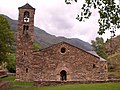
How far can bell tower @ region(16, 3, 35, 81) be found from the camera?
122 feet

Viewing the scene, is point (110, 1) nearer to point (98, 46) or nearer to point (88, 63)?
point (88, 63)

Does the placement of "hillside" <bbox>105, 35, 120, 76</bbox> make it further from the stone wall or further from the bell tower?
the bell tower

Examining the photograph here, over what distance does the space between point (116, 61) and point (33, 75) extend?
41.1 m

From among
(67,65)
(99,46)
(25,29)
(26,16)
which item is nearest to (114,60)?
(99,46)

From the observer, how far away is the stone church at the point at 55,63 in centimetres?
3703

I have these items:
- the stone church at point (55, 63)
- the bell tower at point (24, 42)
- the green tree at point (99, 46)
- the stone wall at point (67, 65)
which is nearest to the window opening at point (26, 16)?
the bell tower at point (24, 42)

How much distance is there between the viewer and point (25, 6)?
128ft

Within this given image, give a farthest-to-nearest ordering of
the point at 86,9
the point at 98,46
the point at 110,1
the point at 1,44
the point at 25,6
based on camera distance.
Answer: the point at 98,46
the point at 25,6
the point at 1,44
the point at 86,9
the point at 110,1

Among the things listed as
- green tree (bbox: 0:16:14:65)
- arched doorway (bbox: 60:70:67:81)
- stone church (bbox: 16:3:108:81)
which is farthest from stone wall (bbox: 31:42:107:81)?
green tree (bbox: 0:16:14:65)

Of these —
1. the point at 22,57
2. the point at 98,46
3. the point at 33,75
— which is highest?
the point at 98,46

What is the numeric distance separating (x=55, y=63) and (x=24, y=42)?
211 inches

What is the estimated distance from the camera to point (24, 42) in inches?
1502

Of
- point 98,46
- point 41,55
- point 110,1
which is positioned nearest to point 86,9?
point 110,1

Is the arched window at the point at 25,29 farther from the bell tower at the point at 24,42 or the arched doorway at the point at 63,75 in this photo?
the arched doorway at the point at 63,75
